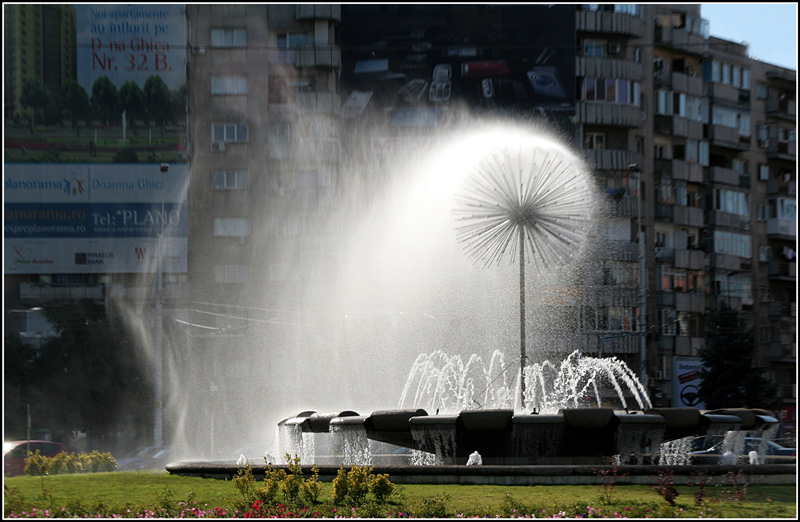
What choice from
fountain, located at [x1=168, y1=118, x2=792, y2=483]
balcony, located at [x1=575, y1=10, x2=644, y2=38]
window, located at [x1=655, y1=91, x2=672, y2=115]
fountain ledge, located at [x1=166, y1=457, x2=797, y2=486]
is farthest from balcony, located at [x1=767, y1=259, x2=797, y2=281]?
fountain ledge, located at [x1=166, y1=457, x2=797, y2=486]

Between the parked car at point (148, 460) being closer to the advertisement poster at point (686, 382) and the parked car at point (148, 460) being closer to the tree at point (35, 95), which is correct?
the tree at point (35, 95)

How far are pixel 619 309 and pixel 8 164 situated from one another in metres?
28.2

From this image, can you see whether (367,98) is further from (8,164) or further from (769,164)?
(769,164)

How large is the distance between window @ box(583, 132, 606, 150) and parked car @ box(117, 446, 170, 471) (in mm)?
23434

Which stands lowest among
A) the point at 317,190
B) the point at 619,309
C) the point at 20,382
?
the point at 20,382

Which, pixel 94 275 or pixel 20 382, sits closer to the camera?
pixel 20 382

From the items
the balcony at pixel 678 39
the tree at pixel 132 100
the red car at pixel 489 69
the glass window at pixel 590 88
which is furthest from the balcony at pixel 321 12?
the balcony at pixel 678 39

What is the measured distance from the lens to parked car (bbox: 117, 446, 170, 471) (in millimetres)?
32044

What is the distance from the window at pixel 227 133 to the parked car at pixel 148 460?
16.2 metres

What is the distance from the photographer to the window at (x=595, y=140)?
160ft

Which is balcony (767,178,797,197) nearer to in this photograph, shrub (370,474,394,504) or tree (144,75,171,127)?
tree (144,75,171,127)

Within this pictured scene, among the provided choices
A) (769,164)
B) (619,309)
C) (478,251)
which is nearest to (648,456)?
(478,251)

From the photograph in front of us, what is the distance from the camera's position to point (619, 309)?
45625mm

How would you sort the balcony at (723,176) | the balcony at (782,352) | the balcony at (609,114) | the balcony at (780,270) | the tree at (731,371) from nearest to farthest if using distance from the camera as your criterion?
the tree at (731,371) → the balcony at (609,114) → the balcony at (723,176) → the balcony at (782,352) → the balcony at (780,270)
